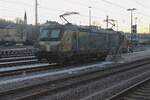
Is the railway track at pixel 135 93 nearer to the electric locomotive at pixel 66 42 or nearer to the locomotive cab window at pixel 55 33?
the electric locomotive at pixel 66 42

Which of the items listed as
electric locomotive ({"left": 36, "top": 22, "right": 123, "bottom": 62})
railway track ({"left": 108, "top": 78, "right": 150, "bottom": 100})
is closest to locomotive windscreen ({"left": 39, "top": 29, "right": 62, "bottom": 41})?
electric locomotive ({"left": 36, "top": 22, "right": 123, "bottom": 62})

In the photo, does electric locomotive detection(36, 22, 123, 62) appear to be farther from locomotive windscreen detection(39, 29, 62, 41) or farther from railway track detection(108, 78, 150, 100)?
railway track detection(108, 78, 150, 100)

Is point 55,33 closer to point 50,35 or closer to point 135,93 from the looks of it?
point 50,35

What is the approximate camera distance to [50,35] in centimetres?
2536

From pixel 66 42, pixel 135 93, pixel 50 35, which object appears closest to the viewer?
pixel 135 93

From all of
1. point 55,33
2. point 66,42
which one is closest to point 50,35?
point 55,33

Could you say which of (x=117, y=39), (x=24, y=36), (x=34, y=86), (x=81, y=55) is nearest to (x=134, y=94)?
(x=34, y=86)

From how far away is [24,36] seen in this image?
70.6m

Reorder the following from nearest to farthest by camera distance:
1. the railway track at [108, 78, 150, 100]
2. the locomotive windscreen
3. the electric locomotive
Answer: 1. the railway track at [108, 78, 150, 100]
2. the electric locomotive
3. the locomotive windscreen

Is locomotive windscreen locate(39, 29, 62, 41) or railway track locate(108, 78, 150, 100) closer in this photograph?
railway track locate(108, 78, 150, 100)

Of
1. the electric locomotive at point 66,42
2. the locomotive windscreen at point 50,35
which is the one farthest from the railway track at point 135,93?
the locomotive windscreen at point 50,35

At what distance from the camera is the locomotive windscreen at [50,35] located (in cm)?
2495

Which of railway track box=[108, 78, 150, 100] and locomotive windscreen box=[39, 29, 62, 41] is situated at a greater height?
locomotive windscreen box=[39, 29, 62, 41]

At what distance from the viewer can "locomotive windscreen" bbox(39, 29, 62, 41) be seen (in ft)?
81.9
